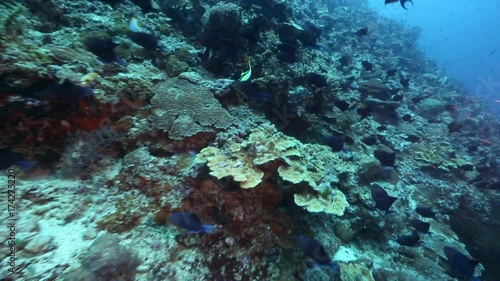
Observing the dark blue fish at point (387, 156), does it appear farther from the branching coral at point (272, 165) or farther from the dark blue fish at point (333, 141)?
the branching coral at point (272, 165)

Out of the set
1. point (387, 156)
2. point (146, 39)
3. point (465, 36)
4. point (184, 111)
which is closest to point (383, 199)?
point (387, 156)

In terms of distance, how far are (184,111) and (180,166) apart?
93 centimetres

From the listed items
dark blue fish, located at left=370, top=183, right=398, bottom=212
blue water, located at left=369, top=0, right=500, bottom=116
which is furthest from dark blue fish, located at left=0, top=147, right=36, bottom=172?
blue water, located at left=369, top=0, right=500, bottom=116

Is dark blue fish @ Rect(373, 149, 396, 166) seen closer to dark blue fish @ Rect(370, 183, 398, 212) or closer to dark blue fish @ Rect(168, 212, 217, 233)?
dark blue fish @ Rect(370, 183, 398, 212)

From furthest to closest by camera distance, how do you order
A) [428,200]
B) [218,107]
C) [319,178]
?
[428,200] → [218,107] → [319,178]

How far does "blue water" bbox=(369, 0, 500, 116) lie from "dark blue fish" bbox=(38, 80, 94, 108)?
2809 inches

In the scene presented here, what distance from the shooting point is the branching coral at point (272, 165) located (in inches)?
126

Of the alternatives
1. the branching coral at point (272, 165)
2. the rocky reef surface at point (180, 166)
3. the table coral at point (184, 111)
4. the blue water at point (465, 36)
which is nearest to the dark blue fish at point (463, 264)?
the rocky reef surface at point (180, 166)

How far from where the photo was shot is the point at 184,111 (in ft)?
12.8

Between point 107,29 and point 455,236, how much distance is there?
28.1 feet

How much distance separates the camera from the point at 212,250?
3.01 metres

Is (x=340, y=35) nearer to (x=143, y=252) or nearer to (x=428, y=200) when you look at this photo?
(x=428, y=200)

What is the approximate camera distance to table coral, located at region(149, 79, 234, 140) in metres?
3.70

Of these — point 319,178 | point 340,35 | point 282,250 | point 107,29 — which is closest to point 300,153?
point 319,178
